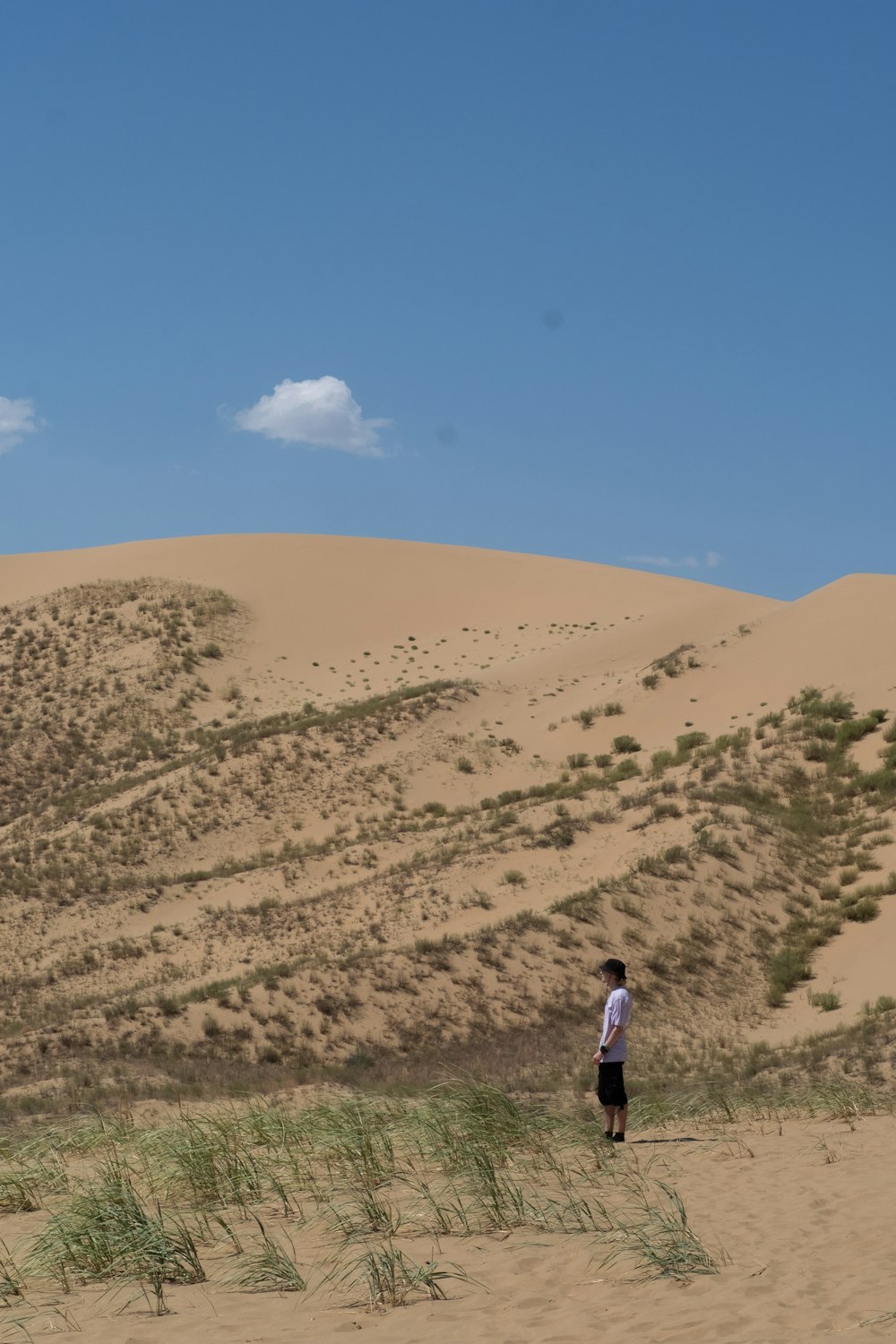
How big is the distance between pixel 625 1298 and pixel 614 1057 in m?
3.76

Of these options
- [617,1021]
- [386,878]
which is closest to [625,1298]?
[617,1021]

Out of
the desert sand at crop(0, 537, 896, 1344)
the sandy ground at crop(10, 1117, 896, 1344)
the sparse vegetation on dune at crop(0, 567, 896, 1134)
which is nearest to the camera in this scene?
the sandy ground at crop(10, 1117, 896, 1344)

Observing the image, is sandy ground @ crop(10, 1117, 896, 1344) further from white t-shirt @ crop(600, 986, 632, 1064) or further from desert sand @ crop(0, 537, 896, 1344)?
white t-shirt @ crop(600, 986, 632, 1064)

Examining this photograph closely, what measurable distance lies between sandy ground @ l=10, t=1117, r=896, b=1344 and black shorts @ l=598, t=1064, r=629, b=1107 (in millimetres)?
1627

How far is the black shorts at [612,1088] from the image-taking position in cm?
998

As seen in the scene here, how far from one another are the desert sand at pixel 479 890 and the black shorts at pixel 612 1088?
0.53m

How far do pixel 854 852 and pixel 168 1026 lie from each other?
13335 millimetres

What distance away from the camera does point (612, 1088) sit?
1001cm

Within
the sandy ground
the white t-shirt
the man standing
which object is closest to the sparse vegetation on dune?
the man standing

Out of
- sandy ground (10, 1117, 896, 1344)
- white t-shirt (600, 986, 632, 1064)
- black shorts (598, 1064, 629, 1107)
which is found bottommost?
sandy ground (10, 1117, 896, 1344)

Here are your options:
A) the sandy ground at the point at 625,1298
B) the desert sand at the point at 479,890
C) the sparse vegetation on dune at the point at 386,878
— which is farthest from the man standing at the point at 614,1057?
the sparse vegetation on dune at the point at 386,878

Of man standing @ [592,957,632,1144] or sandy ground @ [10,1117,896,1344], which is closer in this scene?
sandy ground @ [10,1117,896,1344]

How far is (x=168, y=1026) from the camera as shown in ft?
56.6

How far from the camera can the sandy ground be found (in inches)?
230
